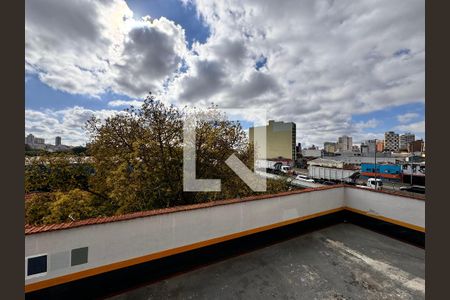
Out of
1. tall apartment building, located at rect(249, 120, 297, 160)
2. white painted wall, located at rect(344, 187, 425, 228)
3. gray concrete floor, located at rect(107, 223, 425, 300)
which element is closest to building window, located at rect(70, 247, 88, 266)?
gray concrete floor, located at rect(107, 223, 425, 300)

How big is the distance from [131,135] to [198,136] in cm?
263

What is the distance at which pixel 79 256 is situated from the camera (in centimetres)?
289

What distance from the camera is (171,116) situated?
22.9 ft

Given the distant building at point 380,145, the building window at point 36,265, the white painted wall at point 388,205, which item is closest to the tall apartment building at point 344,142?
the distant building at point 380,145

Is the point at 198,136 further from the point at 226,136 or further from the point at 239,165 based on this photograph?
the point at 239,165

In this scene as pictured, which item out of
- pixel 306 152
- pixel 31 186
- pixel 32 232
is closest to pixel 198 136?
pixel 32 232

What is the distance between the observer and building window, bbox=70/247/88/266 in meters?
2.86

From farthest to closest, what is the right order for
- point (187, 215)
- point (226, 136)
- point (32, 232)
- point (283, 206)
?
1. point (226, 136)
2. point (283, 206)
3. point (187, 215)
4. point (32, 232)

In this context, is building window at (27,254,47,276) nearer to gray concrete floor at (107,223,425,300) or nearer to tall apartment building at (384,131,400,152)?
gray concrete floor at (107,223,425,300)

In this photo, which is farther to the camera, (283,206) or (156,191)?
(156,191)

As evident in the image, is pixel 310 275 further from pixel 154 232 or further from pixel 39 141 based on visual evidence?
pixel 39 141

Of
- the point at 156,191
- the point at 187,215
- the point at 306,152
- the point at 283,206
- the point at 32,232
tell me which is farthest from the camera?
the point at 306,152

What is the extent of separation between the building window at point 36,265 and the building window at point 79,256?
1.04 ft

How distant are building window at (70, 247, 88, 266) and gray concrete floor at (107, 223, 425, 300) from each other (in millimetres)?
842
